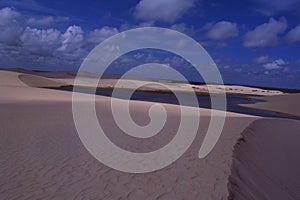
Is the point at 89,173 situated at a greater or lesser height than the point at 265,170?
greater

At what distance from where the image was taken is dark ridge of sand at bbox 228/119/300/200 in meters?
6.17

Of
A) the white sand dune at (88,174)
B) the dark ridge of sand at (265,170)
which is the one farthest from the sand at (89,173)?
the dark ridge of sand at (265,170)

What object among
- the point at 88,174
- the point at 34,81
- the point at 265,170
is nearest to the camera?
the point at 88,174

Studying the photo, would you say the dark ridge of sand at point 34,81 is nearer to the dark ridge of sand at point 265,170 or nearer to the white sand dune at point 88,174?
the white sand dune at point 88,174

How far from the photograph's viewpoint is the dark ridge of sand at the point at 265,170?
243 inches

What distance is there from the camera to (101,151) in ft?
28.6

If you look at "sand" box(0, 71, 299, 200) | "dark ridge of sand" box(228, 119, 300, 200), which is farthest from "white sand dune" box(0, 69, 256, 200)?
"dark ridge of sand" box(228, 119, 300, 200)

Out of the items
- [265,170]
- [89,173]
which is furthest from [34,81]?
[265,170]

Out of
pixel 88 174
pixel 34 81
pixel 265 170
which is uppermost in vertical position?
pixel 34 81

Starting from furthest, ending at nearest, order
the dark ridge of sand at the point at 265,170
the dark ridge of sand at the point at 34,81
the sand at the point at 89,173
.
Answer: the dark ridge of sand at the point at 34,81 → the dark ridge of sand at the point at 265,170 → the sand at the point at 89,173

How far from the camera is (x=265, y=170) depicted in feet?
27.5

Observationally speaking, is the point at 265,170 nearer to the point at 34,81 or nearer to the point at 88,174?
the point at 88,174

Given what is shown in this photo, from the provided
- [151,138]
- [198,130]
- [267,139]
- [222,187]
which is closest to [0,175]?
[222,187]

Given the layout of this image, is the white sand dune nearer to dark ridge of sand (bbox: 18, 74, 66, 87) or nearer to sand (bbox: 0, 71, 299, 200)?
sand (bbox: 0, 71, 299, 200)
